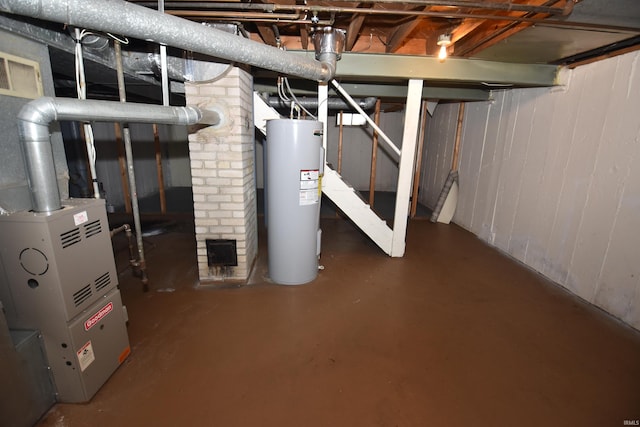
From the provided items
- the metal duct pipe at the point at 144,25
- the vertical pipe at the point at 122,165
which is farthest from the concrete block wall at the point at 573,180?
the vertical pipe at the point at 122,165

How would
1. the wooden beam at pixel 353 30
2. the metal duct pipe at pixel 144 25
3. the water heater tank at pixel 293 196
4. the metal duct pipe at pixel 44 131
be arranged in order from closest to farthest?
1. the metal duct pipe at pixel 144 25
2. the metal duct pipe at pixel 44 131
3. the wooden beam at pixel 353 30
4. the water heater tank at pixel 293 196

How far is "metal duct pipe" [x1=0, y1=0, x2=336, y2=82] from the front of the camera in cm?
106

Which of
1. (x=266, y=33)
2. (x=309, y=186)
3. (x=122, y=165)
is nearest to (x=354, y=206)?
(x=309, y=186)

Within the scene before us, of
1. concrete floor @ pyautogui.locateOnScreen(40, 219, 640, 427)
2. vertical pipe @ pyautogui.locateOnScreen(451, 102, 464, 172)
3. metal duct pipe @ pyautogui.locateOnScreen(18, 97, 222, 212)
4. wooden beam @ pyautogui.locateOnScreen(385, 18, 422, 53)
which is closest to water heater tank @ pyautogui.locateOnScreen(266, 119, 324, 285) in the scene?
concrete floor @ pyautogui.locateOnScreen(40, 219, 640, 427)

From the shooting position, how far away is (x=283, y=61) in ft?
6.43

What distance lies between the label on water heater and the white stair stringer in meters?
0.55

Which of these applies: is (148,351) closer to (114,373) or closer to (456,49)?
(114,373)

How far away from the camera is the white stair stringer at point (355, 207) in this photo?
3137 millimetres

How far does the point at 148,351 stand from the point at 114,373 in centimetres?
20

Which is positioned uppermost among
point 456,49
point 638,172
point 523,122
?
point 456,49

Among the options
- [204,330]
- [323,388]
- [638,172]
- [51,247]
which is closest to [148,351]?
[204,330]

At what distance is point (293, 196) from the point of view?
2486 mm

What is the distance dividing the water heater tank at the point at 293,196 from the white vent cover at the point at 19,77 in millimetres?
1400

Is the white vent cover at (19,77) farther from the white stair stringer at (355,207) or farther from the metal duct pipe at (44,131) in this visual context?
the white stair stringer at (355,207)
